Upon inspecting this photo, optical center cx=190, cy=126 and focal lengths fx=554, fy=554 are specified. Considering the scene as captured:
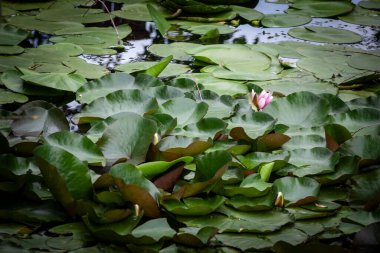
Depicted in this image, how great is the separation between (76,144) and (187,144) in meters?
0.31

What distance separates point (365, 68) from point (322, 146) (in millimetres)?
813

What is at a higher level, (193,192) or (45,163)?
(45,163)

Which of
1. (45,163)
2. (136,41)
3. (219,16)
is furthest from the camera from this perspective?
(219,16)

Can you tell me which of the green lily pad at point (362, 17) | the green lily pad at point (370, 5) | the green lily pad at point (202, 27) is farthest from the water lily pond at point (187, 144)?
the green lily pad at point (370, 5)

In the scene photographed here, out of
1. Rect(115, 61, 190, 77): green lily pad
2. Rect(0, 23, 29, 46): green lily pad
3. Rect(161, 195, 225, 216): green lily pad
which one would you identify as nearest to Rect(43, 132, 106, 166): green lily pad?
Rect(161, 195, 225, 216): green lily pad

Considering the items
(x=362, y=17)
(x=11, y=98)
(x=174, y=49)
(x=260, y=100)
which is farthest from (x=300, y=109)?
(x=362, y=17)

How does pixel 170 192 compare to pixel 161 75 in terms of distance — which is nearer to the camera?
pixel 170 192

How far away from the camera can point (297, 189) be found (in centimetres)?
147

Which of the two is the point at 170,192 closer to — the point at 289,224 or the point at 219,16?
the point at 289,224

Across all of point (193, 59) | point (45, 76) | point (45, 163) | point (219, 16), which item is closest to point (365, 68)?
point (193, 59)

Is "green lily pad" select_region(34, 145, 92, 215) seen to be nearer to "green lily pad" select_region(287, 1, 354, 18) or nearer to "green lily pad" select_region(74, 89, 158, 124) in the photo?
"green lily pad" select_region(74, 89, 158, 124)

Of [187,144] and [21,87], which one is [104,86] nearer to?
[21,87]

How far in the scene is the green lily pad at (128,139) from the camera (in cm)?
154

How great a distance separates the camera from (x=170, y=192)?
149 centimetres
